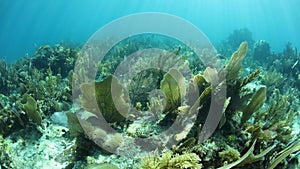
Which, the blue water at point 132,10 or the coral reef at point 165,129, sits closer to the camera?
the coral reef at point 165,129

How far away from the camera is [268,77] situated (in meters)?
6.87

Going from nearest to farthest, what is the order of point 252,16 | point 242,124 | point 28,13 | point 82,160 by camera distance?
point 82,160, point 242,124, point 28,13, point 252,16

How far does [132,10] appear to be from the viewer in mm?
111562

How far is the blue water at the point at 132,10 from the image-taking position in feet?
249

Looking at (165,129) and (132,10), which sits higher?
(132,10)

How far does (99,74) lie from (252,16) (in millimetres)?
Result: 101924

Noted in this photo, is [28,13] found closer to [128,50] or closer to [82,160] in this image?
[128,50]

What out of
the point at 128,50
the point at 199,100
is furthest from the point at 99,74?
the point at 199,100

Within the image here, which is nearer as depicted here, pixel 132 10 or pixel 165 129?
pixel 165 129

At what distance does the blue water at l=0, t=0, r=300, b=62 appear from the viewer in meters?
76.0

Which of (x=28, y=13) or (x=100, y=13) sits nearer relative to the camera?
(x=28, y=13)

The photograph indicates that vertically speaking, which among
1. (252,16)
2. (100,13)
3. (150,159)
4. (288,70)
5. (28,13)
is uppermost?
(100,13)

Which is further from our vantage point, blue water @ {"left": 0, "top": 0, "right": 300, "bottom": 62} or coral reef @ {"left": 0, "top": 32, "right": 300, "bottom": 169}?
blue water @ {"left": 0, "top": 0, "right": 300, "bottom": 62}

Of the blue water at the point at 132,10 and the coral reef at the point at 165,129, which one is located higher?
the blue water at the point at 132,10
